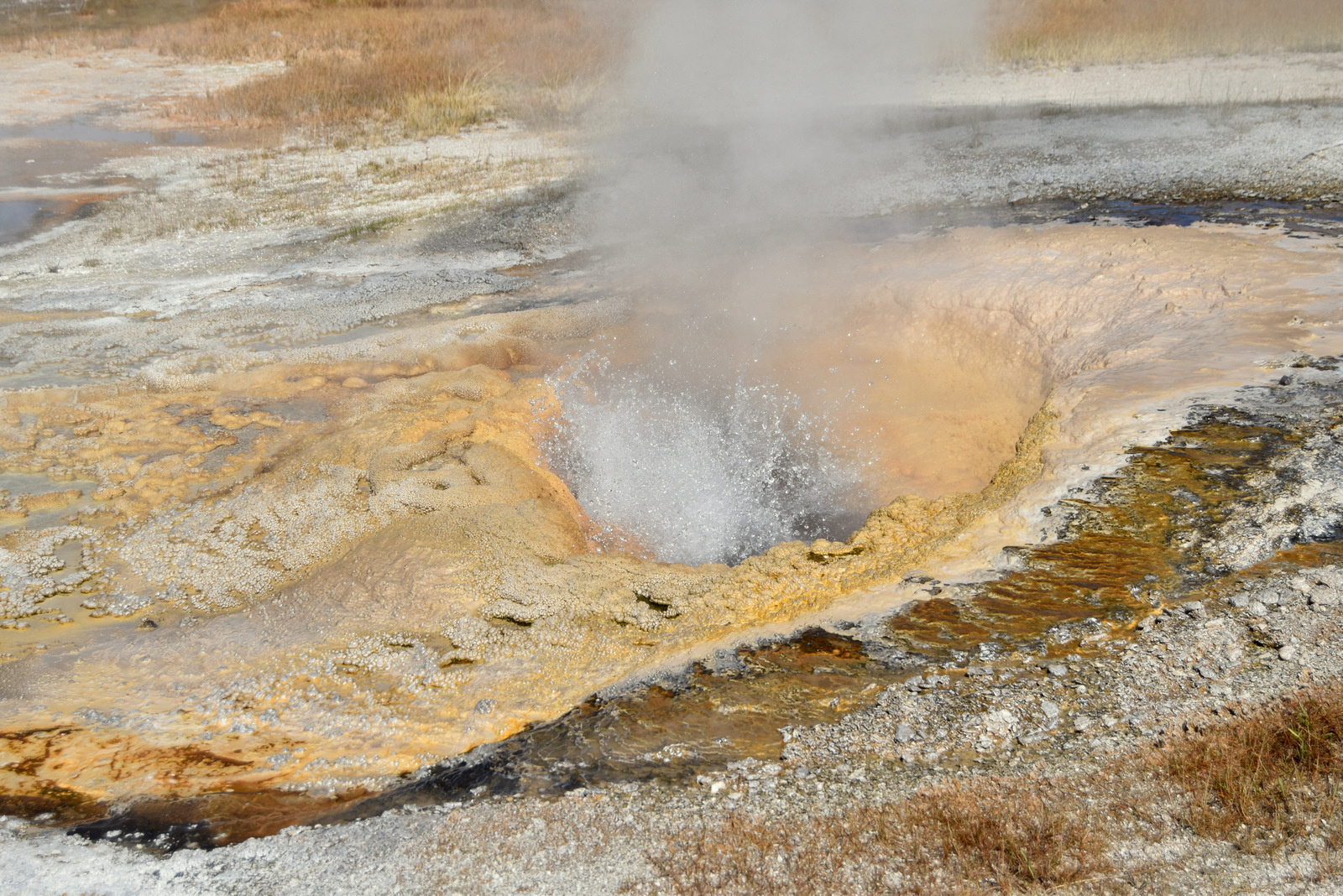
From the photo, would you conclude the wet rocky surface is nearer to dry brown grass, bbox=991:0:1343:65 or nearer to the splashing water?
the splashing water

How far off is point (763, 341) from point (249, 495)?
2.64 m

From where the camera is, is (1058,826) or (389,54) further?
(389,54)

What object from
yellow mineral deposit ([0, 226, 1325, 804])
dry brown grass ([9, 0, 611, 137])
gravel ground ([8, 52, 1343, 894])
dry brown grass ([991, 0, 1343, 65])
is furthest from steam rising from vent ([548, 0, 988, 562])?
gravel ground ([8, 52, 1343, 894])

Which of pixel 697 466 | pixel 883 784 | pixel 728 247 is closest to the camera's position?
pixel 883 784

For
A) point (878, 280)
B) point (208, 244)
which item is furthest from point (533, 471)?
point (208, 244)

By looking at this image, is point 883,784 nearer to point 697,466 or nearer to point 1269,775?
point 1269,775

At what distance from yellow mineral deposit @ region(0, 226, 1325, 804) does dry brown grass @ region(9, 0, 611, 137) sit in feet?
18.6

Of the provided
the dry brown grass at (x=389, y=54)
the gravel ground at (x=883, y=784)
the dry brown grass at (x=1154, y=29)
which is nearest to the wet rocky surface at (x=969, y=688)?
the gravel ground at (x=883, y=784)

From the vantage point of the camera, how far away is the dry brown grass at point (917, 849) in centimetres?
163

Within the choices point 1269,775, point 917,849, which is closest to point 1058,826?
point 917,849

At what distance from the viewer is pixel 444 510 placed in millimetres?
3316

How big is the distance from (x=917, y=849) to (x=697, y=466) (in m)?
2.57

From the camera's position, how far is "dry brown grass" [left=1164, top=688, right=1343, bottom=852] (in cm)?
163

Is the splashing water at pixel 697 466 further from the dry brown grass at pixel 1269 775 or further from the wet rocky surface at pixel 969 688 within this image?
the dry brown grass at pixel 1269 775
